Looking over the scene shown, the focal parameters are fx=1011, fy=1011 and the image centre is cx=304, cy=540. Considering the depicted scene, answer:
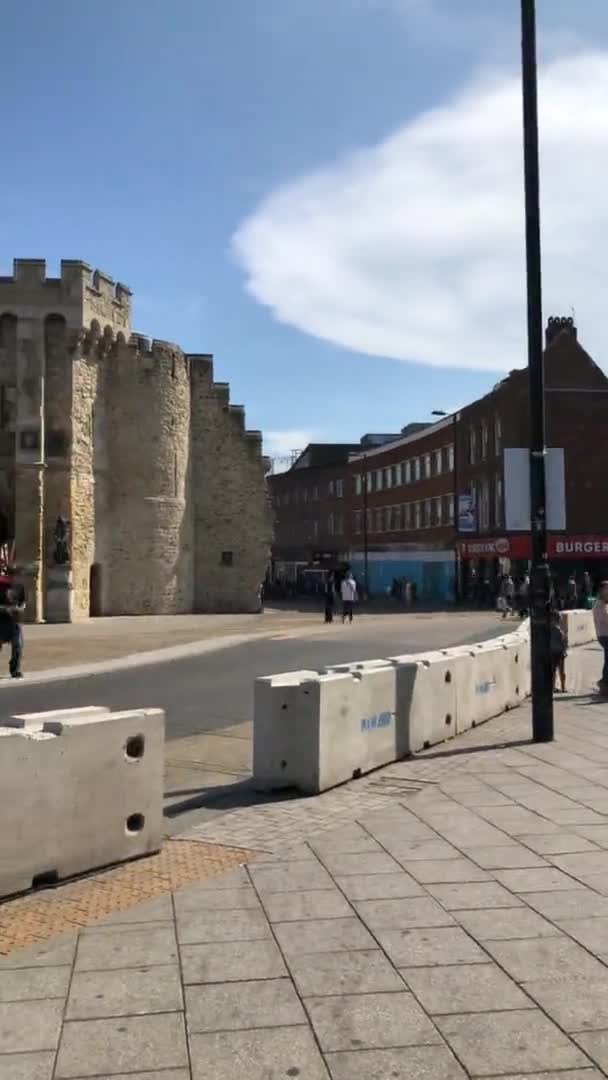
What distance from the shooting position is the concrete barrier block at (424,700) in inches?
371

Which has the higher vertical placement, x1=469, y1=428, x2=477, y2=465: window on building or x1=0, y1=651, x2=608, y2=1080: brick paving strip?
x1=469, y1=428, x2=477, y2=465: window on building

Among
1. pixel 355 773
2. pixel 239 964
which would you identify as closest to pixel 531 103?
pixel 355 773

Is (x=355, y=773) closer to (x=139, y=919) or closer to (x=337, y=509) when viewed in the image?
(x=139, y=919)

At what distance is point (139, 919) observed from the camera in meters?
4.95

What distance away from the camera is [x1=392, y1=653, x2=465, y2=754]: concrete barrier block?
9.43 metres

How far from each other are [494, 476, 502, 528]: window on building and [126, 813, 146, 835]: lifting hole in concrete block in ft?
153

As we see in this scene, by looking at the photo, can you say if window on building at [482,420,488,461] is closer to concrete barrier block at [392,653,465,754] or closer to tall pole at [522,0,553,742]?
concrete barrier block at [392,653,465,754]

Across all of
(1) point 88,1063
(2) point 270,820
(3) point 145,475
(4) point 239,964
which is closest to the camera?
(1) point 88,1063

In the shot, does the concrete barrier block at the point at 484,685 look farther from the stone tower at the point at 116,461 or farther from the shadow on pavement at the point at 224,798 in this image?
the stone tower at the point at 116,461

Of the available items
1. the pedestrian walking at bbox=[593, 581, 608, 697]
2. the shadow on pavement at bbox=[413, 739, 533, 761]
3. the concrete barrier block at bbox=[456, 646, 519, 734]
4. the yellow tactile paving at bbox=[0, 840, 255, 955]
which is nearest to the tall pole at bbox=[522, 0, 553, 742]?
the shadow on pavement at bbox=[413, 739, 533, 761]

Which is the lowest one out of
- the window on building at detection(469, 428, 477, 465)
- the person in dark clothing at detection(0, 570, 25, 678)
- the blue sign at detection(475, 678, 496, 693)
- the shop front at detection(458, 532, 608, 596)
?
the blue sign at detection(475, 678, 496, 693)

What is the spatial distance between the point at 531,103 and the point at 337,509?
69.5 m

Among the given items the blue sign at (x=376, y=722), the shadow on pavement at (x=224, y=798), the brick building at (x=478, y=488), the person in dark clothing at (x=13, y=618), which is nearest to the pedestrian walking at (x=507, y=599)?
the brick building at (x=478, y=488)

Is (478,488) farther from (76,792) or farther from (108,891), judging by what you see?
(108,891)
